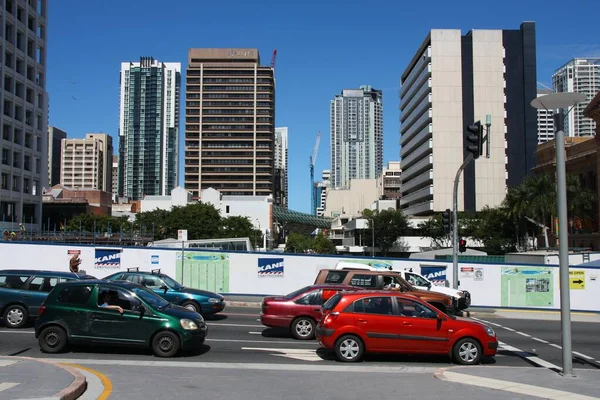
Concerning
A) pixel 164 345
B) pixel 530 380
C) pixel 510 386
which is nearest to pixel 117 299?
pixel 164 345

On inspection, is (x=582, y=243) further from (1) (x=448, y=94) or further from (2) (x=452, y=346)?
(2) (x=452, y=346)

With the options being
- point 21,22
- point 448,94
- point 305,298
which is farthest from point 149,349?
point 448,94

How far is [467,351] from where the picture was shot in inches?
506

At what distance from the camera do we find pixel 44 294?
1619 centimetres

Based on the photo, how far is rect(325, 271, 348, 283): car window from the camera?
19641mm

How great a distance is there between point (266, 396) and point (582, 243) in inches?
2458

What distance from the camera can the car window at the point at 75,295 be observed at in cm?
1303

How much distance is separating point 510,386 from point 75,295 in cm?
932

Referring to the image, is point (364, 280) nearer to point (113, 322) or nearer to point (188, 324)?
point (188, 324)

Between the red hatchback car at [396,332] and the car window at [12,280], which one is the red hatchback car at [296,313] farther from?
the car window at [12,280]

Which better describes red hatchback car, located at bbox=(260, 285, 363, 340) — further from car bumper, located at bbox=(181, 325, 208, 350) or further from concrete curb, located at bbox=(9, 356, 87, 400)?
concrete curb, located at bbox=(9, 356, 87, 400)

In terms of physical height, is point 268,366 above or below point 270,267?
below

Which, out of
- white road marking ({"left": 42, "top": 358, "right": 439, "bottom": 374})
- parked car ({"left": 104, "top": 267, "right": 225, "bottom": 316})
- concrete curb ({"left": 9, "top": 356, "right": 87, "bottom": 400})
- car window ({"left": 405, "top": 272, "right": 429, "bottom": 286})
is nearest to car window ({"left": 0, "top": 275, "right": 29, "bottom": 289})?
parked car ({"left": 104, "top": 267, "right": 225, "bottom": 316})

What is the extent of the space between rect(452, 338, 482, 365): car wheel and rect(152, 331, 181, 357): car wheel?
616 centimetres
